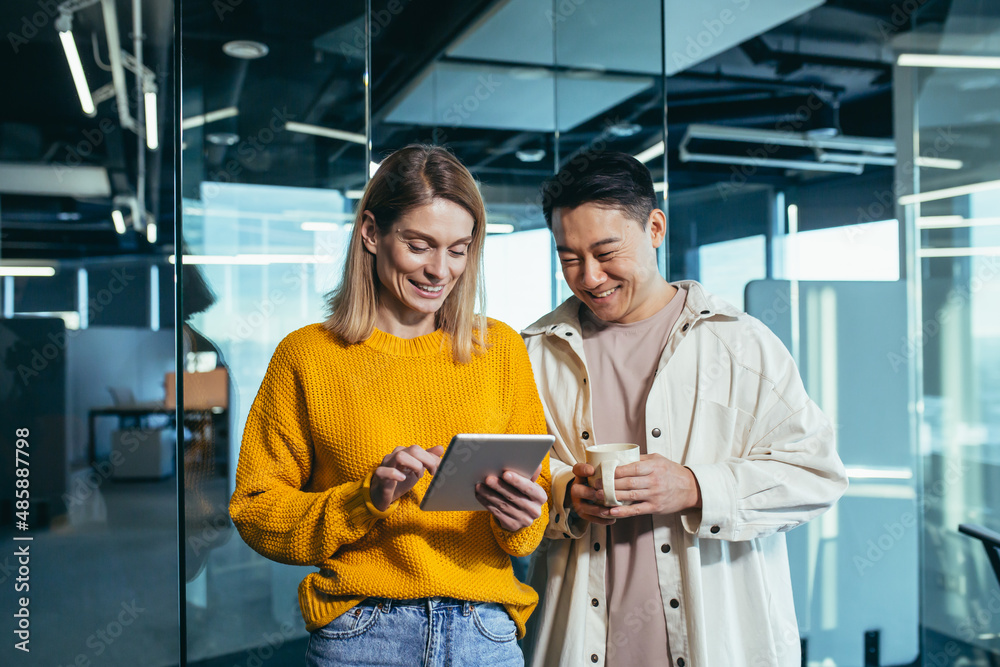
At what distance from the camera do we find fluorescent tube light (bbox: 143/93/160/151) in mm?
2334

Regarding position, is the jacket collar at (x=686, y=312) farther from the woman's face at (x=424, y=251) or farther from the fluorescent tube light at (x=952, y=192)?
the fluorescent tube light at (x=952, y=192)

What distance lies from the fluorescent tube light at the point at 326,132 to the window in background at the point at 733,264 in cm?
228

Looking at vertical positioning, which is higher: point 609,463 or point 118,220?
point 118,220

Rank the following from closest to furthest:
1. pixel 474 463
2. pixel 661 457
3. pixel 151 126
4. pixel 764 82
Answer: pixel 474 463 < pixel 661 457 < pixel 151 126 < pixel 764 82

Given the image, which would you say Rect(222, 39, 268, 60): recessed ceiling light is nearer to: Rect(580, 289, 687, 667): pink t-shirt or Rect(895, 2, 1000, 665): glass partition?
Rect(580, 289, 687, 667): pink t-shirt

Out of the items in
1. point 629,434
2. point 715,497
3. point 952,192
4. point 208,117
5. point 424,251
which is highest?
point 208,117

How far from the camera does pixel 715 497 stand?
1.39m

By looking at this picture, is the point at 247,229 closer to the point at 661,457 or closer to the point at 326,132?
the point at 326,132

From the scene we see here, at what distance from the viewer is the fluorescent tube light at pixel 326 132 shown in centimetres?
245

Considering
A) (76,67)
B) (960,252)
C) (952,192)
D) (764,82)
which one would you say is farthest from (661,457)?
(764,82)

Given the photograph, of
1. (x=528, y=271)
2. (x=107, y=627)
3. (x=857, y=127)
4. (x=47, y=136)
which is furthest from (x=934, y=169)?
(x=107, y=627)

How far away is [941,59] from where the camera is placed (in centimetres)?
324

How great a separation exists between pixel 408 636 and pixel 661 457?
1.85 ft

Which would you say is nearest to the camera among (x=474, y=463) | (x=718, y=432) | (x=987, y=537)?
(x=474, y=463)
